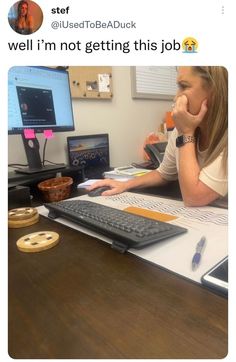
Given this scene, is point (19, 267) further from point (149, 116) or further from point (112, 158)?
point (149, 116)

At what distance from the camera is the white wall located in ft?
4.37

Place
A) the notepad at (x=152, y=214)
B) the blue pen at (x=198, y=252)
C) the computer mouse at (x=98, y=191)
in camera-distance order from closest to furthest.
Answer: the blue pen at (x=198, y=252), the notepad at (x=152, y=214), the computer mouse at (x=98, y=191)

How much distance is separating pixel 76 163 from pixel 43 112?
1.13 ft

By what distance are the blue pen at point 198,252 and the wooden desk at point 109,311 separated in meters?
0.04

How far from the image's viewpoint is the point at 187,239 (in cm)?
49

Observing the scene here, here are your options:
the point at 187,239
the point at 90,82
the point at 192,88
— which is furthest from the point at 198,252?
the point at 90,82

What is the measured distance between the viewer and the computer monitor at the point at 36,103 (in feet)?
3.09

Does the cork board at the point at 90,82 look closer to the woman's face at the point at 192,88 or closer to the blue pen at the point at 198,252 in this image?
the woman's face at the point at 192,88

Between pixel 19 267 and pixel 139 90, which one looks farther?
pixel 139 90

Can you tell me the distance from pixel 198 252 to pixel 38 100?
2.79ft

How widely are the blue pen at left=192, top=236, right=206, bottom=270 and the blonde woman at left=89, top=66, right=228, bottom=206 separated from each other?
0.85 ft

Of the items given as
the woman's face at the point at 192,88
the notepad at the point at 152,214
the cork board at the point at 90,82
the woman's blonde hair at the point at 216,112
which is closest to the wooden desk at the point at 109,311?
the notepad at the point at 152,214

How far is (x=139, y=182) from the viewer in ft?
3.23
